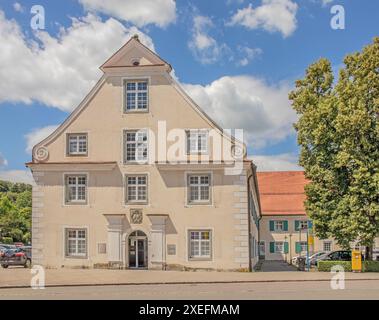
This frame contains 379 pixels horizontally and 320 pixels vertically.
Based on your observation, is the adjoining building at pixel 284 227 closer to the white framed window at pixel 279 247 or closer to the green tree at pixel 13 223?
the white framed window at pixel 279 247

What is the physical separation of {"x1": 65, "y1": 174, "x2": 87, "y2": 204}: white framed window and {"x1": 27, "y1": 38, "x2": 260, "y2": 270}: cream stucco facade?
0.06 metres

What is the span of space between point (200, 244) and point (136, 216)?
4.11 m

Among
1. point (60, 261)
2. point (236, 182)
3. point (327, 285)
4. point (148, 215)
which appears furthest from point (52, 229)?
point (327, 285)

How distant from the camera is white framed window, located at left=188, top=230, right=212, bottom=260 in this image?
3406 centimetres

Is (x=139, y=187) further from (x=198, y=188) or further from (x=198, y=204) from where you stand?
(x=198, y=204)

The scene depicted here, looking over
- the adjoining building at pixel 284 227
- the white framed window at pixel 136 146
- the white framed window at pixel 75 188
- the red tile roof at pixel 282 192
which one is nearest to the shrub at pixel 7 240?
the red tile roof at pixel 282 192

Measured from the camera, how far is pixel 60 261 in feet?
116

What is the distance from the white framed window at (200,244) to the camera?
34.1 meters

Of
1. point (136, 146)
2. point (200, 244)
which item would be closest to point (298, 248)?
point (200, 244)

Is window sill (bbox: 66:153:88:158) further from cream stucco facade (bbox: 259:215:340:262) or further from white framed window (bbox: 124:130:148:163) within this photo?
cream stucco facade (bbox: 259:215:340:262)

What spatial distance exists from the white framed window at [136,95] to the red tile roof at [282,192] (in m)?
33.3
